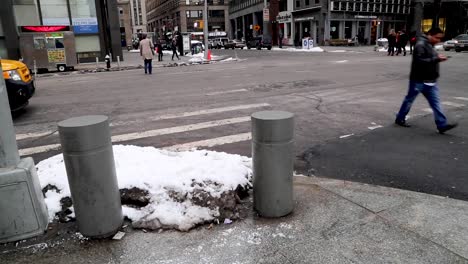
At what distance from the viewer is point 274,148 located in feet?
11.5

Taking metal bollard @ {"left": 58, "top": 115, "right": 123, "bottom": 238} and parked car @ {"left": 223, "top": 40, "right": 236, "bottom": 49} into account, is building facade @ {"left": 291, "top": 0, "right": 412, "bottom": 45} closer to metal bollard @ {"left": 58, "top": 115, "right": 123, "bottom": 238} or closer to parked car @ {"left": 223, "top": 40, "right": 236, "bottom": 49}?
parked car @ {"left": 223, "top": 40, "right": 236, "bottom": 49}

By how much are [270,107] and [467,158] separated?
4568 millimetres

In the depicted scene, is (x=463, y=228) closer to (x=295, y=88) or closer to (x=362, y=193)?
(x=362, y=193)

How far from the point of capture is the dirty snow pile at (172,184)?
366 centimetres

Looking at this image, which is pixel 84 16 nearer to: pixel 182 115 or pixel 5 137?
pixel 182 115

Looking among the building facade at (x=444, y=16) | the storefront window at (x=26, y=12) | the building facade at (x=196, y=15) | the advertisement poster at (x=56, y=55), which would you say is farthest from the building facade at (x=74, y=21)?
the building facade at (x=196, y=15)

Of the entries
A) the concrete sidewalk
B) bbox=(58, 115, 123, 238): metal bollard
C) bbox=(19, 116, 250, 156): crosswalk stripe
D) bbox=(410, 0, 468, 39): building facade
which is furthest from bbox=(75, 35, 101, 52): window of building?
bbox=(410, 0, 468, 39): building facade

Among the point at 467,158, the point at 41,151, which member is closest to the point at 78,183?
the point at 41,151

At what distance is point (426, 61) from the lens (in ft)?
21.8

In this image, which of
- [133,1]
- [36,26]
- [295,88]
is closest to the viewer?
[295,88]

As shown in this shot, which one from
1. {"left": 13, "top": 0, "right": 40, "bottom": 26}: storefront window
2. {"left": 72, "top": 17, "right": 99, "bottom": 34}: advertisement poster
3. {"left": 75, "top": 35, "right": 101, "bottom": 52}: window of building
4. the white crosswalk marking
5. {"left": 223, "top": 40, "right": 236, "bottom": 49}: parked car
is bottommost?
the white crosswalk marking

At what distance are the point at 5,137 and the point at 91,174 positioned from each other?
776 mm

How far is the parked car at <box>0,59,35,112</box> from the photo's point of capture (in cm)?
814

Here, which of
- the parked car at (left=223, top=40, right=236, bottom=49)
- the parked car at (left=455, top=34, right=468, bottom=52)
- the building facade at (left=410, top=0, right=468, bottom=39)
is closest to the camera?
the parked car at (left=455, top=34, right=468, bottom=52)
